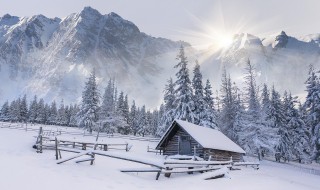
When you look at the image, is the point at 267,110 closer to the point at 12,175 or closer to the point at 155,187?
the point at 155,187

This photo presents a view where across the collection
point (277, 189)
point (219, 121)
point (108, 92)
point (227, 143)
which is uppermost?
point (108, 92)

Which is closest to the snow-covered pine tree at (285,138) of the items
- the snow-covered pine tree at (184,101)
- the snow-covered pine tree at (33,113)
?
the snow-covered pine tree at (184,101)

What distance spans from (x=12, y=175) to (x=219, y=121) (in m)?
48.6

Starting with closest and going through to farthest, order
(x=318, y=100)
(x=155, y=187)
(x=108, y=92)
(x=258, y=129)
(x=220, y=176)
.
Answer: (x=155, y=187) < (x=220, y=176) < (x=318, y=100) < (x=258, y=129) < (x=108, y=92)

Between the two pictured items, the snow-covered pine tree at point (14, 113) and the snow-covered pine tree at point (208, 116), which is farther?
the snow-covered pine tree at point (14, 113)

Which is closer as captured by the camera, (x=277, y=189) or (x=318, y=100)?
(x=277, y=189)

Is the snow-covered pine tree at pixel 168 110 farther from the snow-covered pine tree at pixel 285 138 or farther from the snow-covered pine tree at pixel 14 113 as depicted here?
the snow-covered pine tree at pixel 14 113

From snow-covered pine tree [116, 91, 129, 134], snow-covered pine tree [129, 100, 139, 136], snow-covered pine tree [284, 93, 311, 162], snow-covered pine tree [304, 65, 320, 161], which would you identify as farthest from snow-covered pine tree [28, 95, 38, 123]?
snow-covered pine tree [304, 65, 320, 161]

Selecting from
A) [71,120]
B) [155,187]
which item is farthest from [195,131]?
[71,120]

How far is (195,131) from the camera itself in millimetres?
32094

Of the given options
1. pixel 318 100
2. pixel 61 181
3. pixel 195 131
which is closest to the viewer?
pixel 61 181

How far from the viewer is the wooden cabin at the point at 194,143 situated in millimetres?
31031

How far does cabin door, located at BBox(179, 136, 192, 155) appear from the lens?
33009 millimetres

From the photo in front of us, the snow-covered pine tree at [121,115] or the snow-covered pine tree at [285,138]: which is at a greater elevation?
the snow-covered pine tree at [121,115]
